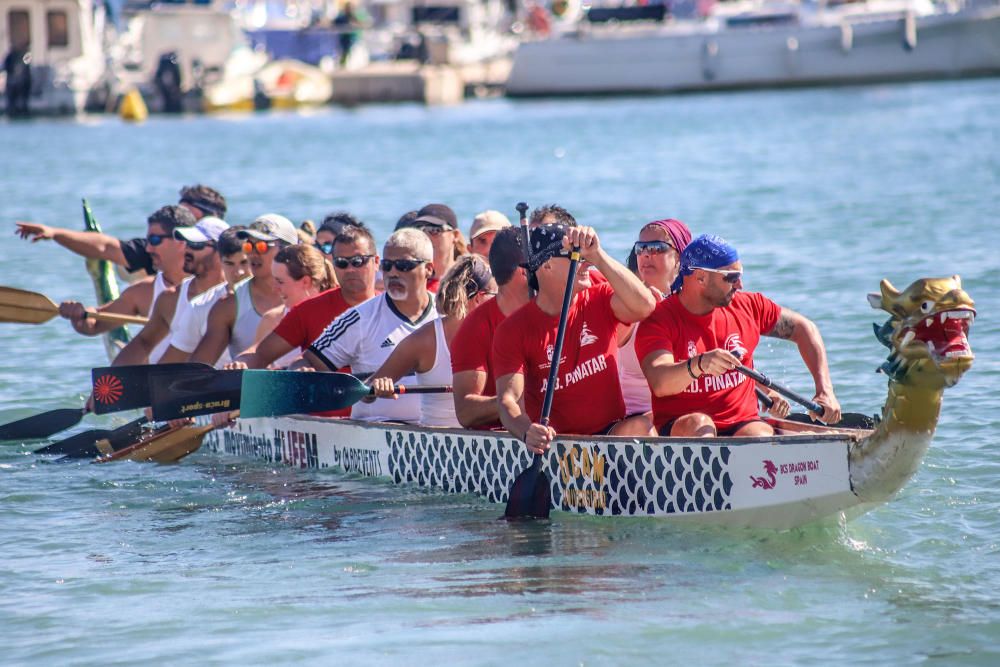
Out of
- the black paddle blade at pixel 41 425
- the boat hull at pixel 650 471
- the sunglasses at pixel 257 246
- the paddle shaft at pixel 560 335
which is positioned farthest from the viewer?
the black paddle blade at pixel 41 425

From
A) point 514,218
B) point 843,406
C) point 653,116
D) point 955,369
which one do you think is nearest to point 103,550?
point 955,369

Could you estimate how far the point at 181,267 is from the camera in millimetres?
11125

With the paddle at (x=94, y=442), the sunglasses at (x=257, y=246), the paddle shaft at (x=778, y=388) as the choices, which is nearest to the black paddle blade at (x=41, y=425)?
the paddle at (x=94, y=442)

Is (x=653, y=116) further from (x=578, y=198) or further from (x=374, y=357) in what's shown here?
(x=374, y=357)

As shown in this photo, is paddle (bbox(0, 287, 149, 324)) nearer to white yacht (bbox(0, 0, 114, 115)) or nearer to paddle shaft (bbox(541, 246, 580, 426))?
paddle shaft (bbox(541, 246, 580, 426))

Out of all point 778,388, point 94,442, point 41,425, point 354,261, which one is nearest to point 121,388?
point 94,442

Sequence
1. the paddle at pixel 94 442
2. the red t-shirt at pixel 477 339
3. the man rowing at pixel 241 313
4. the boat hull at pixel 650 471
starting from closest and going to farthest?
the boat hull at pixel 650 471
the red t-shirt at pixel 477 339
the man rowing at pixel 241 313
the paddle at pixel 94 442

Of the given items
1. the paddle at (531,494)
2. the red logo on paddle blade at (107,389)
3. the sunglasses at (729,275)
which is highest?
the sunglasses at (729,275)

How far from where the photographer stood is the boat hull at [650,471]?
23.1 feet

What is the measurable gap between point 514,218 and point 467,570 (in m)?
19.5

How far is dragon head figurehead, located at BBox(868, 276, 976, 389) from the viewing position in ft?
20.8

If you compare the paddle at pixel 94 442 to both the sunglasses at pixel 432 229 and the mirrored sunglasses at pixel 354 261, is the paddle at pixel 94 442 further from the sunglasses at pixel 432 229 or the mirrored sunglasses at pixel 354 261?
the sunglasses at pixel 432 229

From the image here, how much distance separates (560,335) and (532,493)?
38.2 inches

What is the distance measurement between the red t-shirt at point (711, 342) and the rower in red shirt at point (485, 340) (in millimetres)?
682
